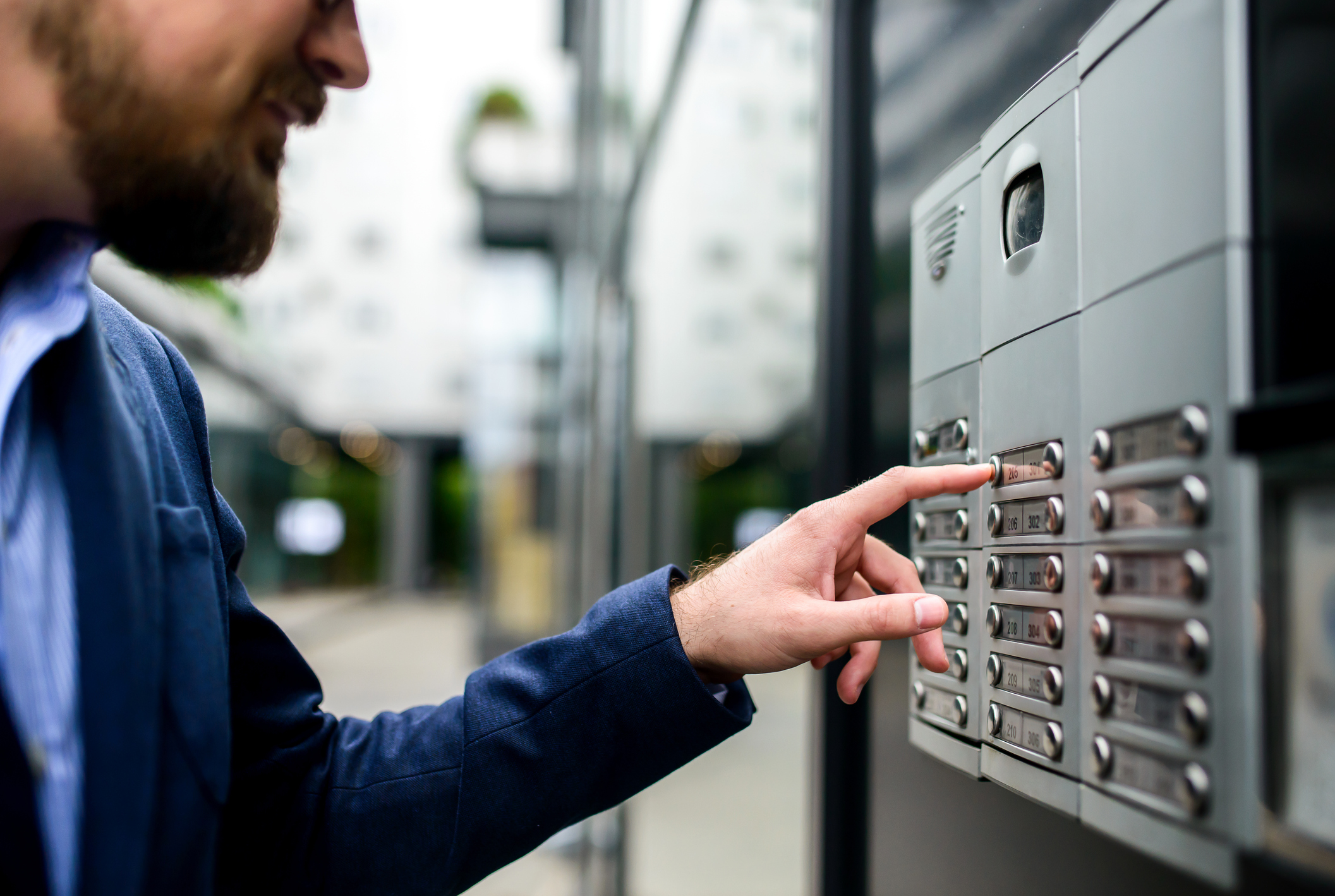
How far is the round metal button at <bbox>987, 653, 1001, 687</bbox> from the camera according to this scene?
0.48 m

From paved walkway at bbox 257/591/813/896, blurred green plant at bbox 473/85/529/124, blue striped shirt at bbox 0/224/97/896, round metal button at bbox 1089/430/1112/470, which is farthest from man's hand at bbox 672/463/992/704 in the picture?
blurred green plant at bbox 473/85/529/124

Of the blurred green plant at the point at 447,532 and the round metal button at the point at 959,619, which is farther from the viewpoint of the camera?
the blurred green plant at the point at 447,532

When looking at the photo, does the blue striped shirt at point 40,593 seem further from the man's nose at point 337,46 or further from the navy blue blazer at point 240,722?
the man's nose at point 337,46

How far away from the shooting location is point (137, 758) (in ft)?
1.77

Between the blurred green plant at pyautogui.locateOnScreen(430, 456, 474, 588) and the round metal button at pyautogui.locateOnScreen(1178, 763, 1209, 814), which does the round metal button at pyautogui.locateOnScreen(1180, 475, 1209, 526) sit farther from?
the blurred green plant at pyautogui.locateOnScreen(430, 456, 474, 588)

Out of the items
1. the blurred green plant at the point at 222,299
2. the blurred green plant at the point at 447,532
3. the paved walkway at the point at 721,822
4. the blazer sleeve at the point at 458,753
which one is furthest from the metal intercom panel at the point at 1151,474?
the blurred green plant at the point at 447,532

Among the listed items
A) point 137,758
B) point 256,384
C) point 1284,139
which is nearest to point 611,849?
point 137,758

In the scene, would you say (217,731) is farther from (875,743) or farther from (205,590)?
(875,743)

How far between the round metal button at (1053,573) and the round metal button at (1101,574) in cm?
3

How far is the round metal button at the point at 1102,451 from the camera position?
38 centimetres

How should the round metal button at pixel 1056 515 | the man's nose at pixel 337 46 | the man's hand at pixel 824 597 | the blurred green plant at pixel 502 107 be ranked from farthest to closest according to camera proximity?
1. the blurred green plant at pixel 502 107
2. the man's nose at pixel 337 46
3. the man's hand at pixel 824 597
4. the round metal button at pixel 1056 515

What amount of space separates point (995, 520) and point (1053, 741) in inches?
4.6

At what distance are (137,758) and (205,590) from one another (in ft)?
0.39

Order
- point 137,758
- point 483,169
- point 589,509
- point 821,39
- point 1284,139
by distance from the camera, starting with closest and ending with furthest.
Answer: point 1284,139
point 137,758
point 821,39
point 589,509
point 483,169
